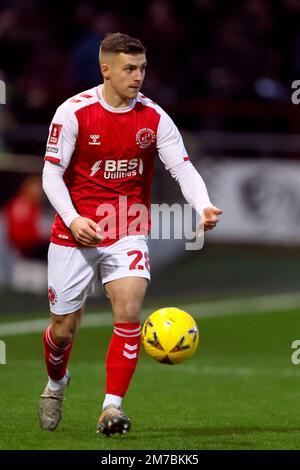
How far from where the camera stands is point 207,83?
2077cm

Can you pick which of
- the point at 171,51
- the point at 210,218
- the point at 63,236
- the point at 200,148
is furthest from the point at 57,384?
the point at 171,51

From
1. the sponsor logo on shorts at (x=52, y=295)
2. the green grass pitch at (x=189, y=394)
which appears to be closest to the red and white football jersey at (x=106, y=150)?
the sponsor logo on shorts at (x=52, y=295)

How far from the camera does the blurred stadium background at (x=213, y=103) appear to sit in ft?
62.9

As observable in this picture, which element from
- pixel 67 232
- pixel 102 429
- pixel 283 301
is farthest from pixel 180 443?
pixel 283 301

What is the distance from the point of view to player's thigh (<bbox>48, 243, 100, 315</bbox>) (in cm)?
792

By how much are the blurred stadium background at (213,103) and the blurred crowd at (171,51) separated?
0.02 m

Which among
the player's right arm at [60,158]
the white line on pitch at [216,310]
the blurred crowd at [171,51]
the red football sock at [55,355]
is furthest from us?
the blurred crowd at [171,51]

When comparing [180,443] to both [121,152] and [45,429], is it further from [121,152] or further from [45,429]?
[121,152]

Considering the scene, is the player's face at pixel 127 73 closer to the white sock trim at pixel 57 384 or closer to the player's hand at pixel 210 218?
the player's hand at pixel 210 218

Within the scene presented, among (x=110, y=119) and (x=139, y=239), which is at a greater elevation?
(x=110, y=119)

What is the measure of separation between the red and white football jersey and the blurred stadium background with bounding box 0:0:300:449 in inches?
208

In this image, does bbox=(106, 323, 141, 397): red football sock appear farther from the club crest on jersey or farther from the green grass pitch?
the club crest on jersey

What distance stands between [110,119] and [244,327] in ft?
24.9

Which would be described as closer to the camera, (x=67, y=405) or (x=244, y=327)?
(x=67, y=405)
